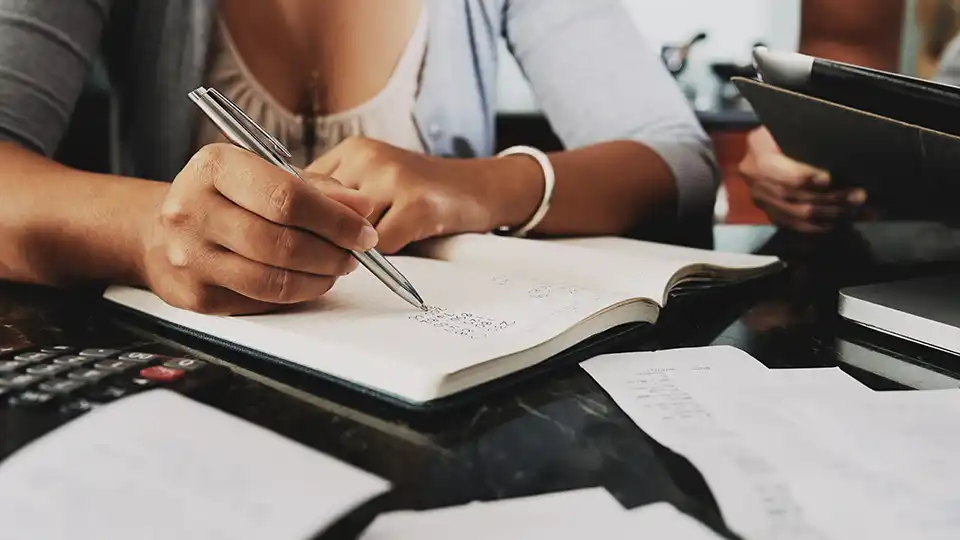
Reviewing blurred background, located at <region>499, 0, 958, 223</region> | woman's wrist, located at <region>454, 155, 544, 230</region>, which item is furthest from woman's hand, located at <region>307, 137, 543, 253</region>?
blurred background, located at <region>499, 0, 958, 223</region>

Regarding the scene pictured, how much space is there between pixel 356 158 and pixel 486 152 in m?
0.49

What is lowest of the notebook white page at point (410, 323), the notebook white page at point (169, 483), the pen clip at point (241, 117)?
the notebook white page at point (410, 323)

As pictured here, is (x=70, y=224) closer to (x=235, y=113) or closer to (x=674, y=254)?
(x=235, y=113)

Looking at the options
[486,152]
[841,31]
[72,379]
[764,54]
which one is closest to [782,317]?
[764,54]

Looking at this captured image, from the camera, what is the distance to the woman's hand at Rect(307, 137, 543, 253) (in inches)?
25.5

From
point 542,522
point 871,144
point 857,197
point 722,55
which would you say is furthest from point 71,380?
point 722,55

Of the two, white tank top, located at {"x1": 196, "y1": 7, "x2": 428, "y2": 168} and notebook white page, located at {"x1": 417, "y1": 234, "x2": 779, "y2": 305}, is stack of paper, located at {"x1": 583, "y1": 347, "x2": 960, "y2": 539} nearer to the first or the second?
notebook white page, located at {"x1": 417, "y1": 234, "x2": 779, "y2": 305}

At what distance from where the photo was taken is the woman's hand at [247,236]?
47 cm

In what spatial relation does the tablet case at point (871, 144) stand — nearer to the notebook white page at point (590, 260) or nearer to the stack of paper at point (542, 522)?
the notebook white page at point (590, 260)

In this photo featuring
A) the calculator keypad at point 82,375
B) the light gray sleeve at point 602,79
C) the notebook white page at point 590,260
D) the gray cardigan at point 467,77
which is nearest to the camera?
the calculator keypad at point 82,375

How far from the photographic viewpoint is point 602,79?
3.39 feet

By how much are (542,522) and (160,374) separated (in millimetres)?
215

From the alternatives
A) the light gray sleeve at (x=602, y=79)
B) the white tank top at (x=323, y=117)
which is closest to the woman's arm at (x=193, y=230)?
the white tank top at (x=323, y=117)

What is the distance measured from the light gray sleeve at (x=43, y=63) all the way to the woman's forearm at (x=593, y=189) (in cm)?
41
